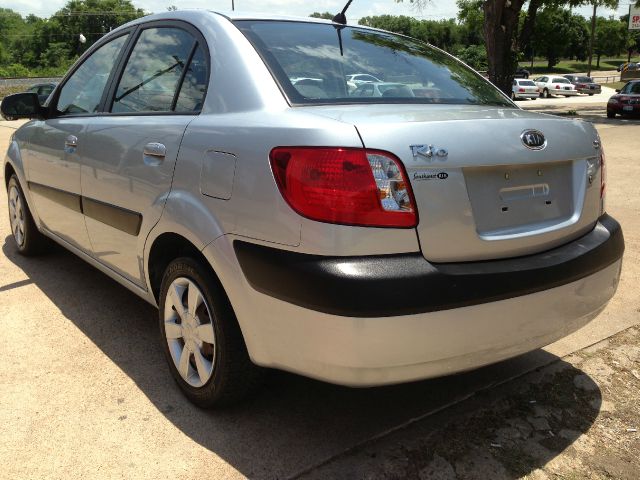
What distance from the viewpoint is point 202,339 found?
8.45ft

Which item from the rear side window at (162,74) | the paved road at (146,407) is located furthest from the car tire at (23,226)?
the rear side window at (162,74)

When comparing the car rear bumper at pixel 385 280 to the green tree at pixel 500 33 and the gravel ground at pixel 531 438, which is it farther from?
the green tree at pixel 500 33

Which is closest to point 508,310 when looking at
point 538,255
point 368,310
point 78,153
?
point 538,255

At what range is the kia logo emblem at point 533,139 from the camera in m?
2.28

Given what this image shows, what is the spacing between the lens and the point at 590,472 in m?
2.30

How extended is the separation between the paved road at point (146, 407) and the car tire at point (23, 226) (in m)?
0.98

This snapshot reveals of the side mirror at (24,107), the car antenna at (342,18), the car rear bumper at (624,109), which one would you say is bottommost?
the car rear bumper at (624,109)

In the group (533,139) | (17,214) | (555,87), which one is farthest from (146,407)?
(555,87)

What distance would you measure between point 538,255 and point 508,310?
0.29 metres

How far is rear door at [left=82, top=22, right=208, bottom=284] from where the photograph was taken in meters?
2.72

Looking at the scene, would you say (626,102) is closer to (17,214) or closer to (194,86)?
(17,214)

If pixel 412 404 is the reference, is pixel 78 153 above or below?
above

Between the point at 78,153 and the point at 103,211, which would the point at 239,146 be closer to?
the point at 103,211

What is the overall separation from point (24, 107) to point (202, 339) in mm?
2483
